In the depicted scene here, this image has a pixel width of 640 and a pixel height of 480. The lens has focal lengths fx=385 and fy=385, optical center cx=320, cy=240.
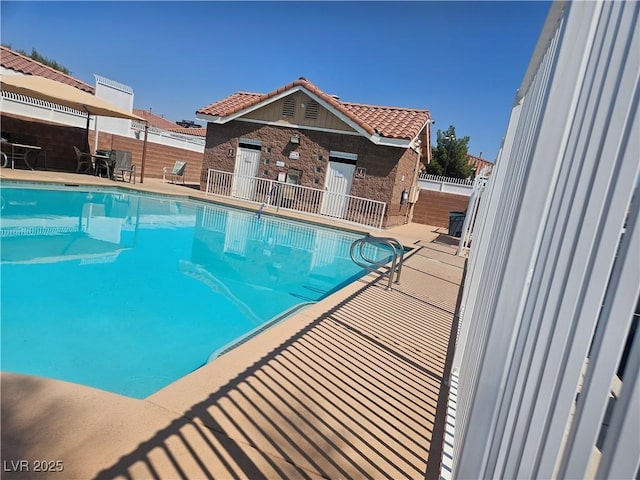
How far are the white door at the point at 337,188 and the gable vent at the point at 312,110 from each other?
215cm

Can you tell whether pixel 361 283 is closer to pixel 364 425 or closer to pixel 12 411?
pixel 364 425

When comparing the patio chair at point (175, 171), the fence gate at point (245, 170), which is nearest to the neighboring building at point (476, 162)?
the fence gate at point (245, 170)

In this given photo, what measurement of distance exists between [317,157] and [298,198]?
1912mm

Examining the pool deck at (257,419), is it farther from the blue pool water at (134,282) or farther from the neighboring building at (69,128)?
the neighboring building at (69,128)

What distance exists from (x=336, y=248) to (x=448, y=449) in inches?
375

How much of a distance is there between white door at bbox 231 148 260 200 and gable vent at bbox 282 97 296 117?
6.82 ft

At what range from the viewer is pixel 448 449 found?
215cm

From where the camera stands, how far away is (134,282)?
6414 millimetres

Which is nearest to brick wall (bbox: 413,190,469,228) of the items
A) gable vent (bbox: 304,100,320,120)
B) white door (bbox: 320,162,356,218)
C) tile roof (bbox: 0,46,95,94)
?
white door (bbox: 320,162,356,218)

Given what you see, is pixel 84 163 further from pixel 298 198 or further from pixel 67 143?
pixel 298 198

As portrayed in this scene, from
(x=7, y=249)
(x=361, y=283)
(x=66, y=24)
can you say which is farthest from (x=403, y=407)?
(x=66, y=24)

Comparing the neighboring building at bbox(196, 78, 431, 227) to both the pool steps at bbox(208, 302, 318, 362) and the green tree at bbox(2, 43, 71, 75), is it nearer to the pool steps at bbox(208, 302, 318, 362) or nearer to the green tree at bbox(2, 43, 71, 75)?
the pool steps at bbox(208, 302, 318, 362)

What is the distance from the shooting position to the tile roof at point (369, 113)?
1531cm

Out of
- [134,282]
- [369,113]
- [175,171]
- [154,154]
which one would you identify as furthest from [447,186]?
[134,282]
